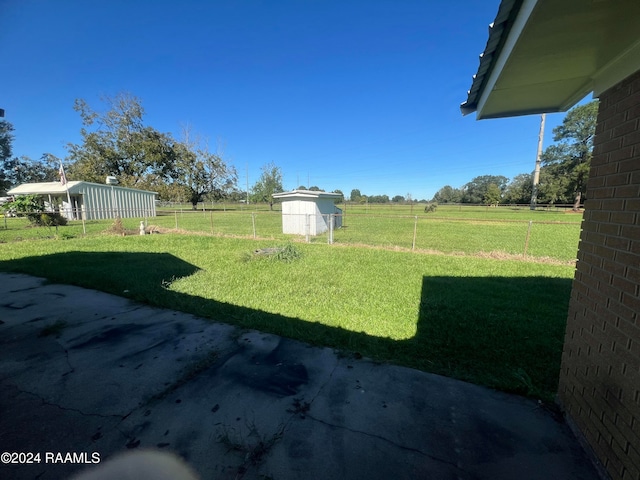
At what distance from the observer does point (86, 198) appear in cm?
2180

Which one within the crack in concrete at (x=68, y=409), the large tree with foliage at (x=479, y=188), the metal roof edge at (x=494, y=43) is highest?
the large tree with foliage at (x=479, y=188)

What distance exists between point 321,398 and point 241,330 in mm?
1469

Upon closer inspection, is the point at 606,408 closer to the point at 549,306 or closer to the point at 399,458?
the point at 399,458

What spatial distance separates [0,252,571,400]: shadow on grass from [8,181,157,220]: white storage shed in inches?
717

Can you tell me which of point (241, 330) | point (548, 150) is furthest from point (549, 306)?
point (548, 150)

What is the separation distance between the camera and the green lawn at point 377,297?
2.71 metres

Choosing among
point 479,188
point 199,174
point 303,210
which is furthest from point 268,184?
point 479,188

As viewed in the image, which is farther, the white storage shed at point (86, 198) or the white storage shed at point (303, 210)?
the white storage shed at point (86, 198)

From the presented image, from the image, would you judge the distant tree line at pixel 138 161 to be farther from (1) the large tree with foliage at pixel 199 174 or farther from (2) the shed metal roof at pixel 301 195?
(2) the shed metal roof at pixel 301 195

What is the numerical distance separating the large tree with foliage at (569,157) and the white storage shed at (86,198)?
165 feet

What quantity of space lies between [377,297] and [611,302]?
10.1ft

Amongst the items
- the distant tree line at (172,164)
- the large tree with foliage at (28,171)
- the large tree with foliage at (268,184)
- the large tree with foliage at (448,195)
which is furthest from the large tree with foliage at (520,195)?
the large tree with foliage at (28,171)

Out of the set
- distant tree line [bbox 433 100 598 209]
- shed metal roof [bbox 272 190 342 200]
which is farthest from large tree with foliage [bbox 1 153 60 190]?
distant tree line [bbox 433 100 598 209]

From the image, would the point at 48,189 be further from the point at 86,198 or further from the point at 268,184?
the point at 268,184
